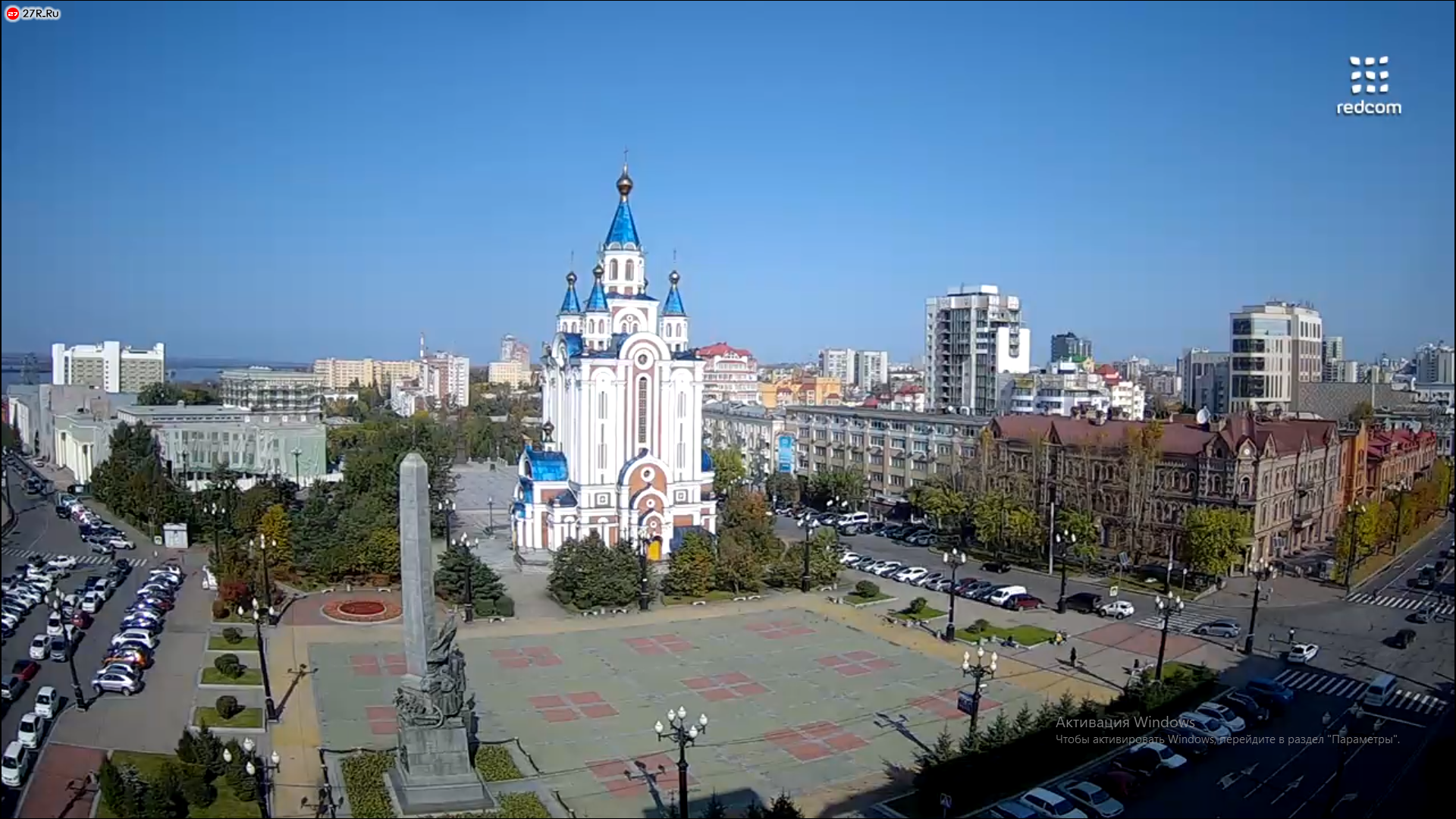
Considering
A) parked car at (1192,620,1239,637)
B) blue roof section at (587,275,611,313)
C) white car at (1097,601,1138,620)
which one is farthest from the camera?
blue roof section at (587,275,611,313)

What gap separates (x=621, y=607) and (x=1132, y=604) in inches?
548

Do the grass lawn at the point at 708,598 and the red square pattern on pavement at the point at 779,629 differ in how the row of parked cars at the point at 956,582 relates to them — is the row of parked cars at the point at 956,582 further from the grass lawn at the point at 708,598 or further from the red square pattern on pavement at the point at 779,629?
the grass lawn at the point at 708,598

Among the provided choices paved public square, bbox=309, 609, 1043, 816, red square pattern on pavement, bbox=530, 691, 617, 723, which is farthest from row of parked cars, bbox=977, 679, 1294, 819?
red square pattern on pavement, bbox=530, 691, 617, 723

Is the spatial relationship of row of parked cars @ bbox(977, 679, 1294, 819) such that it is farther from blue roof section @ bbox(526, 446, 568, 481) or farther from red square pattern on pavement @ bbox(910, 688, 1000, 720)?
blue roof section @ bbox(526, 446, 568, 481)

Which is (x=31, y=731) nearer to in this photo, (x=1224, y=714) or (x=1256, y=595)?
(x=1224, y=714)

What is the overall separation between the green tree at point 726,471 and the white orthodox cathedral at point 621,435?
10669mm

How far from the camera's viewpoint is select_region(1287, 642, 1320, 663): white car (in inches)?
906

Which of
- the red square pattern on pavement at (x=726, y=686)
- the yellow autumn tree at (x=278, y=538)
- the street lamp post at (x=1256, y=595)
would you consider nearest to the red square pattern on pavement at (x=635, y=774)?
the red square pattern on pavement at (x=726, y=686)

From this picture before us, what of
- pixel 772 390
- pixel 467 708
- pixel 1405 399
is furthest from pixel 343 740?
pixel 772 390

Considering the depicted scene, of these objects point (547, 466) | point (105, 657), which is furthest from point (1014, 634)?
point (105, 657)

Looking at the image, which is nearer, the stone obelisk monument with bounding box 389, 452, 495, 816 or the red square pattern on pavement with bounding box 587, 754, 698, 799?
the stone obelisk monument with bounding box 389, 452, 495, 816

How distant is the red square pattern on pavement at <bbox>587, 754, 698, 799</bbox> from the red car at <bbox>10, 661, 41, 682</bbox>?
1202cm

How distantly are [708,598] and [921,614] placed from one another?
591 cm

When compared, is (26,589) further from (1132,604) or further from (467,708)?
(1132,604)
